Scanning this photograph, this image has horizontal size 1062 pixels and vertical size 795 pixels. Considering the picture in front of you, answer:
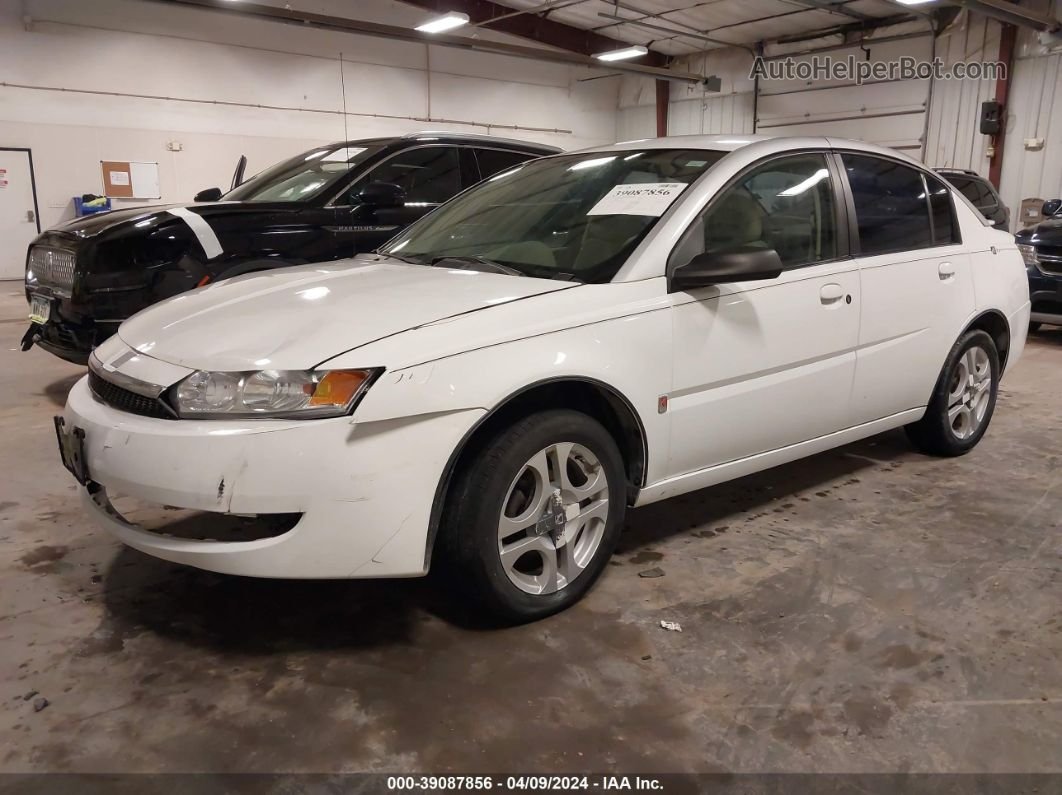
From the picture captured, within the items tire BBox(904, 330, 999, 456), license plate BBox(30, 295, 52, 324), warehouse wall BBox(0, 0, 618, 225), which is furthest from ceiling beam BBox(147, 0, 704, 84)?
tire BBox(904, 330, 999, 456)

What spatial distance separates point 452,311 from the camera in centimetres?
209

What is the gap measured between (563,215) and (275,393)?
1295mm

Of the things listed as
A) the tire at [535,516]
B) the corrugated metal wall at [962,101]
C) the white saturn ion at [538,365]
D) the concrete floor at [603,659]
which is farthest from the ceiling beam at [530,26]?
the tire at [535,516]

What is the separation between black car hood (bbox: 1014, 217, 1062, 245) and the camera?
682 centimetres

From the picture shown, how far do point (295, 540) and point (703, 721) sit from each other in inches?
41.3

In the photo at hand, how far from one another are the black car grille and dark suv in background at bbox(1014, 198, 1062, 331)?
7.04 m

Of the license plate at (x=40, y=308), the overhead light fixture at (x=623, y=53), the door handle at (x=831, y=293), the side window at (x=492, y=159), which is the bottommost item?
the license plate at (x=40, y=308)

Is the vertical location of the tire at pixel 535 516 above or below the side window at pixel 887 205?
below

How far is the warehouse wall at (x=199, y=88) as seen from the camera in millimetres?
11586

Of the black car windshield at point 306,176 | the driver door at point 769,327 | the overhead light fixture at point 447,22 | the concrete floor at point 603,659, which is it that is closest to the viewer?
the concrete floor at point 603,659

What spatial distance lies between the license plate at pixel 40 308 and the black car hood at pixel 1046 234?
755cm

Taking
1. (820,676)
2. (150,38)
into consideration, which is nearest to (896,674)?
(820,676)

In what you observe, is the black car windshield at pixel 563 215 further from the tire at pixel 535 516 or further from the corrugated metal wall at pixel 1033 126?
the corrugated metal wall at pixel 1033 126

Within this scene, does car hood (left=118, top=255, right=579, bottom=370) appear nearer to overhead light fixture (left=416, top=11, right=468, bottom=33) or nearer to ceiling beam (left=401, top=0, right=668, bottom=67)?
overhead light fixture (left=416, top=11, right=468, bottom=33)
